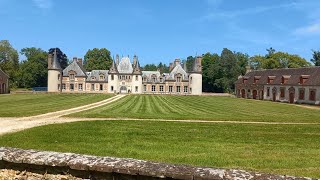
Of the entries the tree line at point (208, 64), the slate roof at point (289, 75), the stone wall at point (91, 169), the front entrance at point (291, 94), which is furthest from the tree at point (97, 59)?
the stone wall at point (91, 169)

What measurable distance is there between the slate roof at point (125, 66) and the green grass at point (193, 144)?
55.3 meters

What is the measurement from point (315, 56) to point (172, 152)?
77495 millimetres

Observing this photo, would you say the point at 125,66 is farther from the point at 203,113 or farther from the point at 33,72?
the point at 203,113

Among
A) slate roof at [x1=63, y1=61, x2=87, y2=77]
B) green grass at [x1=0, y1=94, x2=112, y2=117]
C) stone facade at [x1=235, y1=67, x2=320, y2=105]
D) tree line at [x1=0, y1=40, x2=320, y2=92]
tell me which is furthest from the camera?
tree line at [x1=0, y1=40, x2=320, y2=92]

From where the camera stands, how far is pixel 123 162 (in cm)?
411

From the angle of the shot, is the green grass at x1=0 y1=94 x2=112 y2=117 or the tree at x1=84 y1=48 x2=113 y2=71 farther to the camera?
the tree at x1=84 y1=48 x2=113 y2=71

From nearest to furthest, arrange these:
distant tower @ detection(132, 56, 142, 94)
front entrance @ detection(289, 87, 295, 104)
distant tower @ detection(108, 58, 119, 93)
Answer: front entrance @ detection(289, 87, 295, 104), distant tower @ detection(108, 58, 119, 93), distant tower @ detection(132, 56, 142, 94)

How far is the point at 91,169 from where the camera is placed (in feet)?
13.4

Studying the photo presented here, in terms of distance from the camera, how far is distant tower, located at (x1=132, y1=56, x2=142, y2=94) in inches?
2768

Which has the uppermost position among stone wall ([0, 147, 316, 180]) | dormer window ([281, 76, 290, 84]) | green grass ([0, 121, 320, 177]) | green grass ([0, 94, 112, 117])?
dormer window ([281, 76, 290, 84])

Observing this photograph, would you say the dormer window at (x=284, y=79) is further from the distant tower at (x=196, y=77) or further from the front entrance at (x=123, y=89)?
the front entrance at (x=123, y=89)

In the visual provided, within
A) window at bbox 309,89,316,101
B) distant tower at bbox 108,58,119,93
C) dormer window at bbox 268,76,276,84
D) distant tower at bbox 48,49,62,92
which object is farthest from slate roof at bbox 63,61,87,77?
window at bbox 309,89,316,101

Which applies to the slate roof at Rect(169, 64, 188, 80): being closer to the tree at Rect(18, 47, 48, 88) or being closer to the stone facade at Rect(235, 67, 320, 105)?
the stone facade at Rect(235, 67, 320, 105)

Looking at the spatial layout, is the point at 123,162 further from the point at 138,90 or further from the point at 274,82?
the point at 138,90
